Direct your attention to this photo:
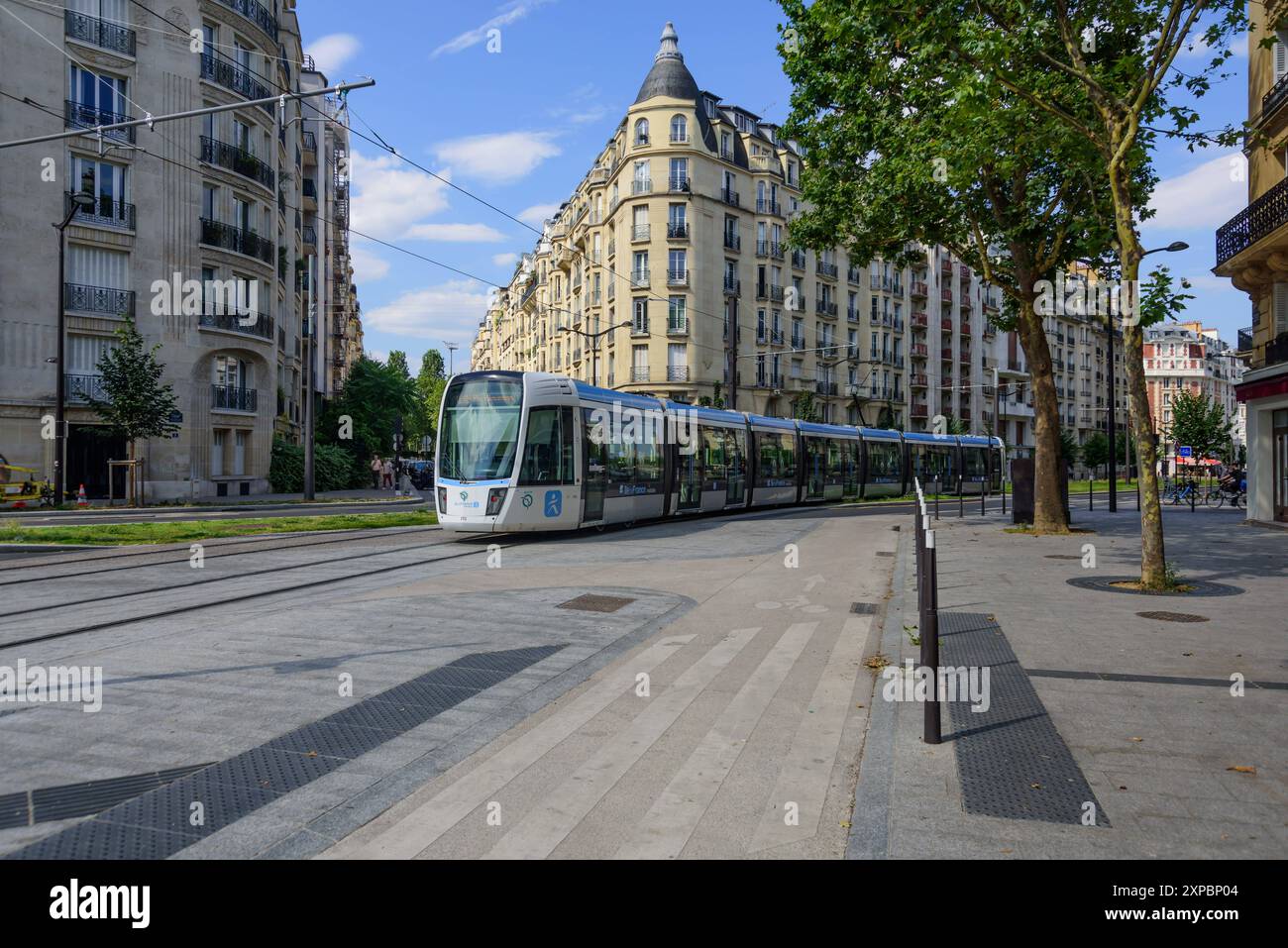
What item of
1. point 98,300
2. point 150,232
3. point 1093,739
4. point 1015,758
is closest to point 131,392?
Result: point 98,300

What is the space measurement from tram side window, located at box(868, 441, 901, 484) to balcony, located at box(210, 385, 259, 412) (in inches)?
948

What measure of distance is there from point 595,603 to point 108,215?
28339mm

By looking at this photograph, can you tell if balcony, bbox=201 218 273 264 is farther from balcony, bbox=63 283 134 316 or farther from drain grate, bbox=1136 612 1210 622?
drain grate, bbox=1136 612 1210 622

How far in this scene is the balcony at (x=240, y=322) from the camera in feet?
104

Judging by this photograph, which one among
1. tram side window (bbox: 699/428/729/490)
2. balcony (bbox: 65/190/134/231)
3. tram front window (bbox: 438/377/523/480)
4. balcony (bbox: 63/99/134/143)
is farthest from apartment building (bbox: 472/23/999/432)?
tram front window (bbox: 438/377/523/480)

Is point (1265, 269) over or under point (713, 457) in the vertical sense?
over

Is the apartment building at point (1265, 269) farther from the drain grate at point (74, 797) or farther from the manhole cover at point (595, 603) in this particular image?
the drain grate at point (74, 797)

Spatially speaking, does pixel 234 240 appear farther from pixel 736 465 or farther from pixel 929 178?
pixel 929 178

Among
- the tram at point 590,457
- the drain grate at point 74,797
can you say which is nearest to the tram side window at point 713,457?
the tram at point 590,457

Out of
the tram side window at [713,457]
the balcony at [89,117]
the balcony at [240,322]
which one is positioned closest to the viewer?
the tram side window at [713,457]

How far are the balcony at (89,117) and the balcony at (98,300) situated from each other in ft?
16.2

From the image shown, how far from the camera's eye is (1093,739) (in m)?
4.75
